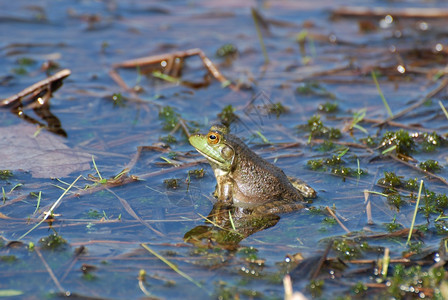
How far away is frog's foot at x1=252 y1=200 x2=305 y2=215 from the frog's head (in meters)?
0.59

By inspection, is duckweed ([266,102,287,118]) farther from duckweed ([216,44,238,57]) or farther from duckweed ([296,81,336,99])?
duckweed ([216,44,238,57])

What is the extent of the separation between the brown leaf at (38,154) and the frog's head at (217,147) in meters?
1.47

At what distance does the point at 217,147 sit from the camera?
19.6 feet

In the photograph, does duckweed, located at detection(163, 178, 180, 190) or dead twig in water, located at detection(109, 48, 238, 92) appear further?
dead twig in water, located at detection(109, 48, 238, 92)

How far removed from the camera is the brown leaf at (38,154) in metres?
6.35

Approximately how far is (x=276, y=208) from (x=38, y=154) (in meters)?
3.02

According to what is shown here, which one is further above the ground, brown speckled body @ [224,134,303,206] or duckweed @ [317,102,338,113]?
duckweed @ [317,102,338,113]

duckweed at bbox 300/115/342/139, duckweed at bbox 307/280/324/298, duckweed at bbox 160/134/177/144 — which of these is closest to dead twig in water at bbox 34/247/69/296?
duckweed at bbox 307/280/324/298

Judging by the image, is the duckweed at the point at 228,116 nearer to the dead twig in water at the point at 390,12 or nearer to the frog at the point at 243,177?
the frog at the point at 243,177

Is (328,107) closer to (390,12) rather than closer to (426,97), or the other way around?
(426,97)

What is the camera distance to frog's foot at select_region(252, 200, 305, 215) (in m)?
5.70

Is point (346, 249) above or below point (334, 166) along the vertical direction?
below

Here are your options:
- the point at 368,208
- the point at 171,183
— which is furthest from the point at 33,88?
the point at 368,208

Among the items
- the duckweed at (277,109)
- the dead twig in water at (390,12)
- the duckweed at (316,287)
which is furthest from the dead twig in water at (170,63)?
the duckweed at (316,287)
